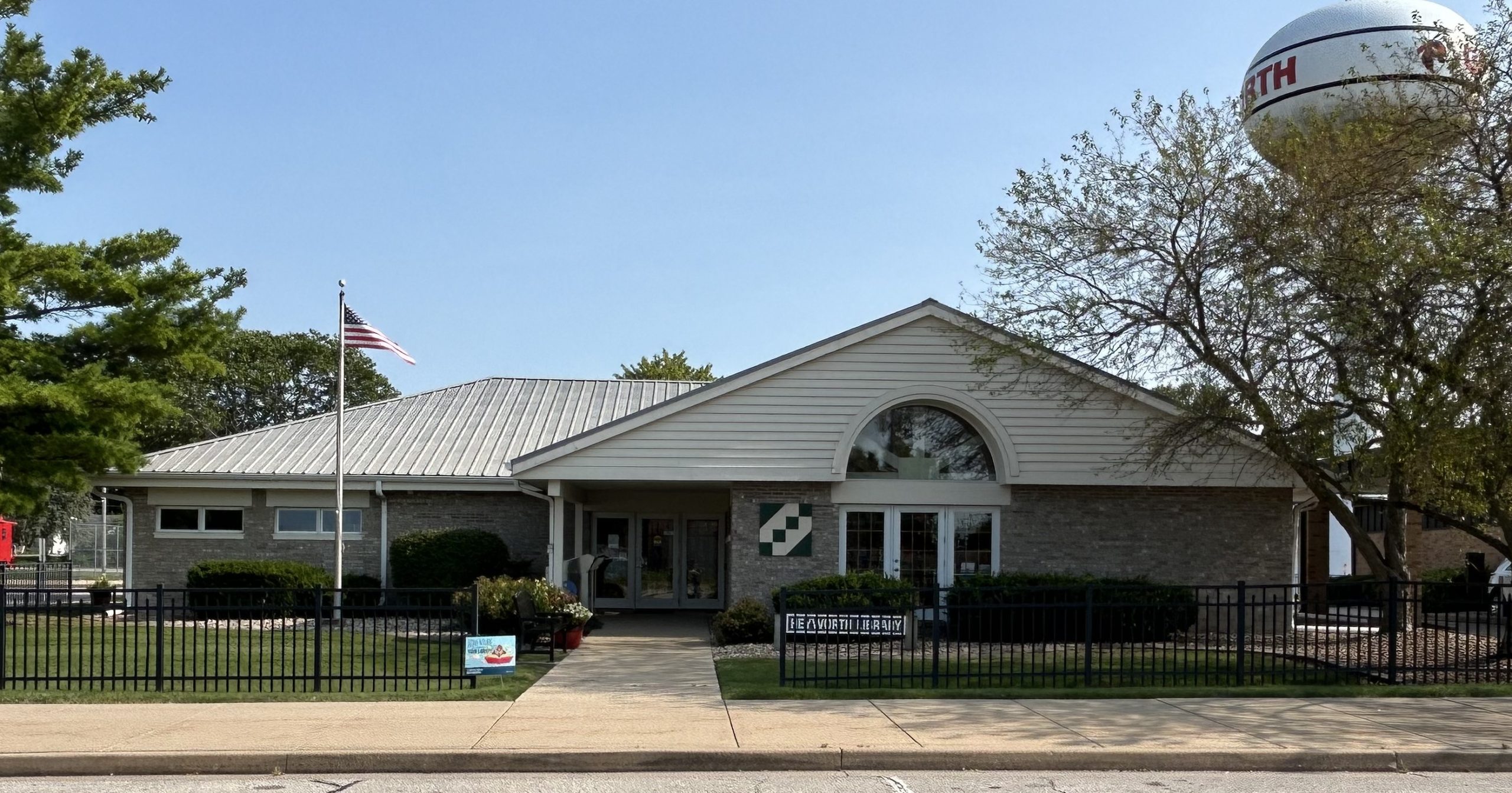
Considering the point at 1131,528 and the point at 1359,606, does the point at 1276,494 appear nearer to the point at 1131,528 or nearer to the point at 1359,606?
the point at 1131,528

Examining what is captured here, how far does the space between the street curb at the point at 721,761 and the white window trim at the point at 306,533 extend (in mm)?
14523

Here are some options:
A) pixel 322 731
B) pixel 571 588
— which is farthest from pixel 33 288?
pixel 322 731

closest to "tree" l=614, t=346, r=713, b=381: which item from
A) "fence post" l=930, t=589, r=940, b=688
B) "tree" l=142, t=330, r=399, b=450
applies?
"tree" l=142, t=330, r=399, b=450

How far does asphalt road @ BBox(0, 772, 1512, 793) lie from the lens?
9141 millimetres

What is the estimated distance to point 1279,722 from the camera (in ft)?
38.1

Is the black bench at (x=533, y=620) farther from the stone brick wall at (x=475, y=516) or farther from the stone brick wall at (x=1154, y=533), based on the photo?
the stone brick wall at (x=475, y=516)

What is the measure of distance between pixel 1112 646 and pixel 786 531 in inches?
309

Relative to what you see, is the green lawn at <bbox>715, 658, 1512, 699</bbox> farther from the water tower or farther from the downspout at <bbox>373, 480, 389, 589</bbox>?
the downspout at <bbox>373, 480, 389, 589</bbox>

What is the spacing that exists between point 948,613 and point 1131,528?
7350 millimetres

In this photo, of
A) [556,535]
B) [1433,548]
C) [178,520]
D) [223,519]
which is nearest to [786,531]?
[556,535]

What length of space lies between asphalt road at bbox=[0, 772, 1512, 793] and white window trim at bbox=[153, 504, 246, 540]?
15313mm

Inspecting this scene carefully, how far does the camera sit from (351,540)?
24344 millimetres

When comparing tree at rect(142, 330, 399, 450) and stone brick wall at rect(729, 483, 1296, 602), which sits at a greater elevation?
tree at rect(142, 330, 399, 450)

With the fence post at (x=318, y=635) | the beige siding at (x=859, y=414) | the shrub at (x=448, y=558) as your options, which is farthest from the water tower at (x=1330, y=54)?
the shrub at (x=448, y=558)
